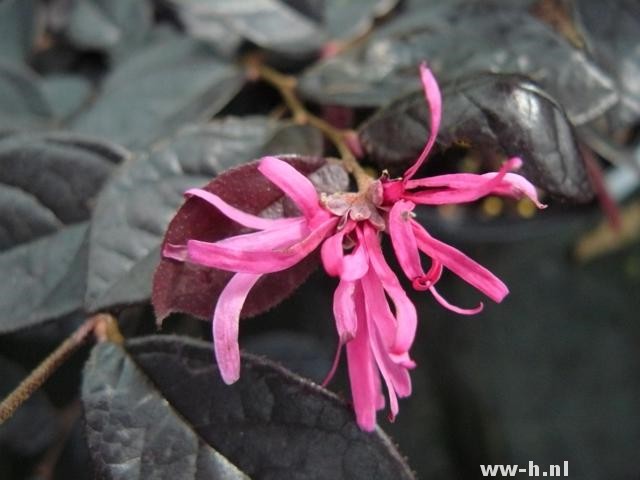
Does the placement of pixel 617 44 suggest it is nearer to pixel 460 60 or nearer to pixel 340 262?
pixel 460 60

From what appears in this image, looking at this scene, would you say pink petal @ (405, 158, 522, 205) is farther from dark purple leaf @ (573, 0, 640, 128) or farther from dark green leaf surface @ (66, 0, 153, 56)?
dark green leaf surface @ (66, 0, 153, 56)

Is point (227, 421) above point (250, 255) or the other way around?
the other way around

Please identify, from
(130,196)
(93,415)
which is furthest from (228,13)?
(93,415)

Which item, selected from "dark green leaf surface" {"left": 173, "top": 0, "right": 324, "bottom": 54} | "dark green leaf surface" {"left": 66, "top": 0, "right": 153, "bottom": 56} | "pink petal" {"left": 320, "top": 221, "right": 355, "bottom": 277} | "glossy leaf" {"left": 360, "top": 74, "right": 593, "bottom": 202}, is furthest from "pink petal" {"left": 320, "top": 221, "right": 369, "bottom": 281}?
"dark green leaf surface" {"left": 66, "top": 0, "right": 153, "bottom": 56}

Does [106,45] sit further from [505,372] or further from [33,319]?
[505,372]

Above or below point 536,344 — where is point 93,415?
above

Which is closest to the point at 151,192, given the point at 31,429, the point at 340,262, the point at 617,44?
the point at 340,262
